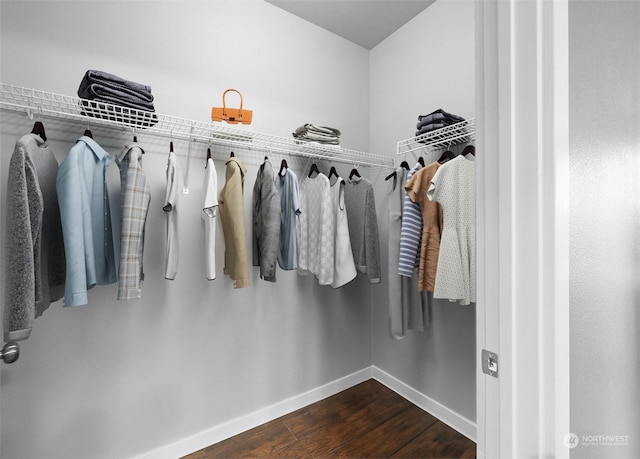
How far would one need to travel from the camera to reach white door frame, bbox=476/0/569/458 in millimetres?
528

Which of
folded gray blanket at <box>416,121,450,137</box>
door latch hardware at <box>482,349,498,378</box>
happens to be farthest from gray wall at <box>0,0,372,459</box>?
door latch hardware at <box>482,349,498,378</box>

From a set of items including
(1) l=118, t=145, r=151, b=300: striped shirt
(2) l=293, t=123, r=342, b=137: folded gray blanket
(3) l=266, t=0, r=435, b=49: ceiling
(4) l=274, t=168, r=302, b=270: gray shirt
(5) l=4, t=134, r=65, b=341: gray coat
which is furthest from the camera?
(3) l=266, t=0, r=435, b=49: ceiling

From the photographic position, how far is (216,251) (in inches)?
67.7

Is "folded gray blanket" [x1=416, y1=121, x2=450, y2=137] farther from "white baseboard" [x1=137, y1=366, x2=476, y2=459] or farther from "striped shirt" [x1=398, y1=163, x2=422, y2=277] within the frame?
"white baseboard" [x1=137, y1=366, x2=476, y2=459]

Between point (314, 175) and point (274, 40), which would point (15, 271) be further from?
point (274, 40)

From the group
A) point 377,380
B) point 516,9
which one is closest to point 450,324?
point 377,380

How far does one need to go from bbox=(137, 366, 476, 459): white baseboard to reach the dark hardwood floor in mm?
32

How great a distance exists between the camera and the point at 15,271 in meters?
0.93

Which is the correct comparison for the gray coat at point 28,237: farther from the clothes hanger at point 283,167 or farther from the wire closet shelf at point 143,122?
the clothes hanger at point 283,167

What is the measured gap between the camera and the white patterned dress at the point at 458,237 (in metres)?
1.34

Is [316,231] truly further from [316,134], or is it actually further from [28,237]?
[28,237]

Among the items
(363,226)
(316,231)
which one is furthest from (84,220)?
(363,226)

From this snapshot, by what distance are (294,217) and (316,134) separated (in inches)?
21.1

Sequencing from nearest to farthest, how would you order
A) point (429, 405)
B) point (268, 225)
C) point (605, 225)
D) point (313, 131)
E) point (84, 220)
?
point (605, 225) < point (84, 220) < point (268, 225) < point (313, 131) < point (429, 405)
